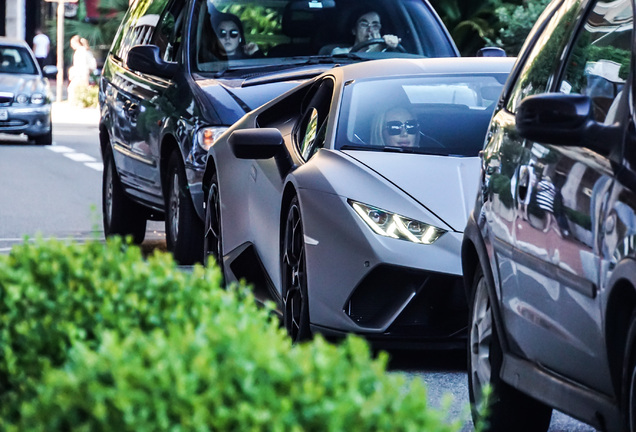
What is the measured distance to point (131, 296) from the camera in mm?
3312

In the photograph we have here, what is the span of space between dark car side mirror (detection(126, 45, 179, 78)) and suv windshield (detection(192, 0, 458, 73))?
0.82 ft

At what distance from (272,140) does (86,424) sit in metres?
5.39

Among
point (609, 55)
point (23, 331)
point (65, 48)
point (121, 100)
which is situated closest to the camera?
point (23, 331)

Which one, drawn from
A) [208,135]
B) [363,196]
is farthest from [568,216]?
[208,135]

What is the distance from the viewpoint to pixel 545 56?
553cm

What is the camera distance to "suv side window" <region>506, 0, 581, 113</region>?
538cm

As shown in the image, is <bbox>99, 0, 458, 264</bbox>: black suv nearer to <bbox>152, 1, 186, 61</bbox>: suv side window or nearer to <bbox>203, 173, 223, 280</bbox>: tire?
<bbox>152, 1, 186, 61</bbox>: suv side window

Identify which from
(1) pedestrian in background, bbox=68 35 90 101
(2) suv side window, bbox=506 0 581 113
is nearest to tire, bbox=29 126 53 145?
(1) pedestrian in background, bbox=68 35 90 101

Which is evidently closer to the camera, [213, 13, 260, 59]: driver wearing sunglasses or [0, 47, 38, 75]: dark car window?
[213, 13, 260, 59]: driver wearing sunglasses

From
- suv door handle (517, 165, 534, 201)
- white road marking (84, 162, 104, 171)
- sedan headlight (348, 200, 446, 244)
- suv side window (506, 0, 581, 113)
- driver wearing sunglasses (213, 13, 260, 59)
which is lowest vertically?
white road marking (84, 162, 104, 171)

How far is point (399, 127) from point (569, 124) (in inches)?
126

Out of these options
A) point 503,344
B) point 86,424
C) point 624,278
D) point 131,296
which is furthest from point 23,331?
point 503,344

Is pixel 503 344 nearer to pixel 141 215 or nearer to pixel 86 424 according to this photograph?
pixel 86 424

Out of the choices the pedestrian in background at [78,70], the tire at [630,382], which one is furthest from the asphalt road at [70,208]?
the pedestrian in background at [78,70]
